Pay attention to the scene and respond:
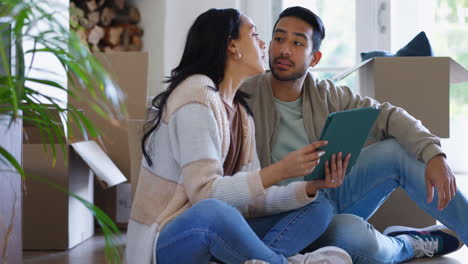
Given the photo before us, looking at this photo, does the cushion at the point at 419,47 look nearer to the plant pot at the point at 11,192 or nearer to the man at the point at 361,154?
the man at the point at 361,154

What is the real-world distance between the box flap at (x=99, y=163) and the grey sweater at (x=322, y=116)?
0.60 metres

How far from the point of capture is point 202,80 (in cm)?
146

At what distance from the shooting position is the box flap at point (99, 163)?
2.17 m

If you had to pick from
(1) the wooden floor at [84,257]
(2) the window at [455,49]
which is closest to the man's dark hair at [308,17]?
(1) the wooden floor at [84,257]

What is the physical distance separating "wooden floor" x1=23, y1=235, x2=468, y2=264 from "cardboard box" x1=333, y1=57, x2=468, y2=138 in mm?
411

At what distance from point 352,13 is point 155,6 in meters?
1.17

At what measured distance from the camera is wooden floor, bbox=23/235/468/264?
1943 millimetres

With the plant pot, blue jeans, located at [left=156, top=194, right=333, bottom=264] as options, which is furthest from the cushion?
the plant pot

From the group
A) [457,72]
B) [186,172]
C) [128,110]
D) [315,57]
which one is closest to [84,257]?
[128,110]

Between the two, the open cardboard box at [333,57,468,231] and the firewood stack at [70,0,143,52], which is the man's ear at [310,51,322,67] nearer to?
the open cardboard box at [333,57,468,231]

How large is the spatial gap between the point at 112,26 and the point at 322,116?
2.23 meters

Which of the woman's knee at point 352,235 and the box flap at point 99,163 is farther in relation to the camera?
the box flap at point 99,163

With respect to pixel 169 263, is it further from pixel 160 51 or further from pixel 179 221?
pixel 160 51

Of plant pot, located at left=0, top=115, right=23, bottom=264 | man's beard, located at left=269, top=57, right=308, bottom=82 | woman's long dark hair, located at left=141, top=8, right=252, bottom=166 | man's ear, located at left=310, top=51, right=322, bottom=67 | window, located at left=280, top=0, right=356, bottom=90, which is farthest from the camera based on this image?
window, located at left=280, top=0, right=356, bottom=90
